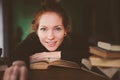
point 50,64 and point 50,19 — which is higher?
point 50,19

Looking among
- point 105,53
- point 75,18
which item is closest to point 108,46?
point 105,53

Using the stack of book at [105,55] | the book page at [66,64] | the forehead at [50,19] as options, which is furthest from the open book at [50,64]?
the forehead at [50,19]

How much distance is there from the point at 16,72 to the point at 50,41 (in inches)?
9.6

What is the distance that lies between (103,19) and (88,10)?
9cm

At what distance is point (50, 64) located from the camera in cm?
121

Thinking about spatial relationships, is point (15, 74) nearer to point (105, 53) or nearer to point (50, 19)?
point (50, 19)

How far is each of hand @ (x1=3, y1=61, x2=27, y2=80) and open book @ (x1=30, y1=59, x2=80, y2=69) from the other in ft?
0.16

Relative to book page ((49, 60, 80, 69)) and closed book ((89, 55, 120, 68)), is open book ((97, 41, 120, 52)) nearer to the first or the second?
closed book ((89, 55, 120, 68))

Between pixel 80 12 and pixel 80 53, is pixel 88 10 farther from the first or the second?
pixel 80 53

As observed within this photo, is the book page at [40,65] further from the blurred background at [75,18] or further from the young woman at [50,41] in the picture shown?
the blurred background at [75,18]

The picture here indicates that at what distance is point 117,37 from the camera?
3.91 feet

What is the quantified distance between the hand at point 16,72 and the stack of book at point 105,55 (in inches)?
14.3

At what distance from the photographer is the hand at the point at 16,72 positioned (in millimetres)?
1178

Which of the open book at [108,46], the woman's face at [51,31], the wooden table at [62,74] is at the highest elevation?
the woman's face at [51,31]
